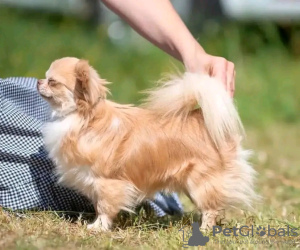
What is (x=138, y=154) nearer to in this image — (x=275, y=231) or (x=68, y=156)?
(x=68, y=156)

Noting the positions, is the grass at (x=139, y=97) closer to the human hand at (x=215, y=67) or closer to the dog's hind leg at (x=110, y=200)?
the dog's hind leg at (x=110, y=200)

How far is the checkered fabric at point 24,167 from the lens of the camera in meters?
3.23

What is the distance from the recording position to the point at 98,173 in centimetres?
296

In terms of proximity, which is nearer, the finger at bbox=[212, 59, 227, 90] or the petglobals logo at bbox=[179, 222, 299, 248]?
the petglobals logo at bbox=[179, 222, 299, 248]

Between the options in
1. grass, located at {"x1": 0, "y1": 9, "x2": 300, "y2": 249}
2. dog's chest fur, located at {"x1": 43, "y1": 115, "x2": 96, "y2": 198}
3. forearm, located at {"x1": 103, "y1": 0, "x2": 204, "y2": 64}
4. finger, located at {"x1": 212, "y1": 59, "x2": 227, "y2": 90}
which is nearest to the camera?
Result: grass, located at {"x1": 0, "y1": 9, "x2": 300, "y2": 249}

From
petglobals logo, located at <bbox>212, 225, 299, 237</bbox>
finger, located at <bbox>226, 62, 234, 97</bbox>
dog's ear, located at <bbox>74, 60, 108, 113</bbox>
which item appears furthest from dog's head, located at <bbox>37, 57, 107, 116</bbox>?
petglobals logo, located at <bbox>212, 225, 299, 237</bbox>

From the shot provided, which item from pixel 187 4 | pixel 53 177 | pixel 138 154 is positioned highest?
pixel 187 4

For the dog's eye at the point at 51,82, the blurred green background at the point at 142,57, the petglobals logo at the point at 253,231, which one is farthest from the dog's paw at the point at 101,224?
the blurred green background at the point at 142,57

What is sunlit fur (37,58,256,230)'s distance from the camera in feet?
9.68

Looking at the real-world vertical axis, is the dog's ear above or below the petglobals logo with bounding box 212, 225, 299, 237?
above

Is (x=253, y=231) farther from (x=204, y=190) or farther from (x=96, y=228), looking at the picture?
(x=96, y=228)

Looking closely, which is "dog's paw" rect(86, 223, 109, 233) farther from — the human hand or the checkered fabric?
the human hand

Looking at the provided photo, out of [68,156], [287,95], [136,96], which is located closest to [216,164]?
[68,156]

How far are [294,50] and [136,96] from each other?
3.72m
